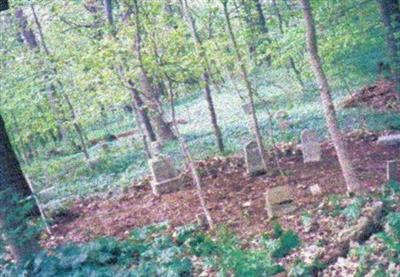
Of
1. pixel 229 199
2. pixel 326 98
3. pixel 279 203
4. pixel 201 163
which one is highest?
pixel 326 98

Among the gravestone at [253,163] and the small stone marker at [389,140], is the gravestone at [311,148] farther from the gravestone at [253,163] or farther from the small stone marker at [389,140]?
the small stone marker at [389,140]

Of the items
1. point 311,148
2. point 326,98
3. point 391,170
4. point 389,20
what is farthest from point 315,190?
point 389,20

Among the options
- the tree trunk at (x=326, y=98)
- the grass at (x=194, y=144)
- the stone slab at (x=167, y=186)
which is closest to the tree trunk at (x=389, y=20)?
the grass at (x=194, y=144)

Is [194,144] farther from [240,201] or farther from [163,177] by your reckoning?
[240,201]

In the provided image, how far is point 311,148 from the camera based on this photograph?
Result: 1165 centimetres

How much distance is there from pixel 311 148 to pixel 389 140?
1694 millimetres

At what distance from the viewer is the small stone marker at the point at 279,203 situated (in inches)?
333

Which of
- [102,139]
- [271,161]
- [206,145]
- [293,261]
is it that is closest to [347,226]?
[293,261]

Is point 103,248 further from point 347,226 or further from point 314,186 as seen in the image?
point 314,186

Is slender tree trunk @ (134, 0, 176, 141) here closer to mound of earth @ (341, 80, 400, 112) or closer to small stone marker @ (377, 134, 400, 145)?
small stone marker @ (377, 134, 400, 145)

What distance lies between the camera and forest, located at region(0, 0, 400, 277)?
5.85 m

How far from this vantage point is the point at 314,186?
30.6 feet

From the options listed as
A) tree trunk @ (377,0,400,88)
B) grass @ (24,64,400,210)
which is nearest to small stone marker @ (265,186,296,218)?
grass @ (24,64,400,210)

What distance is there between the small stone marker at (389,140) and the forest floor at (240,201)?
0.15 meters
